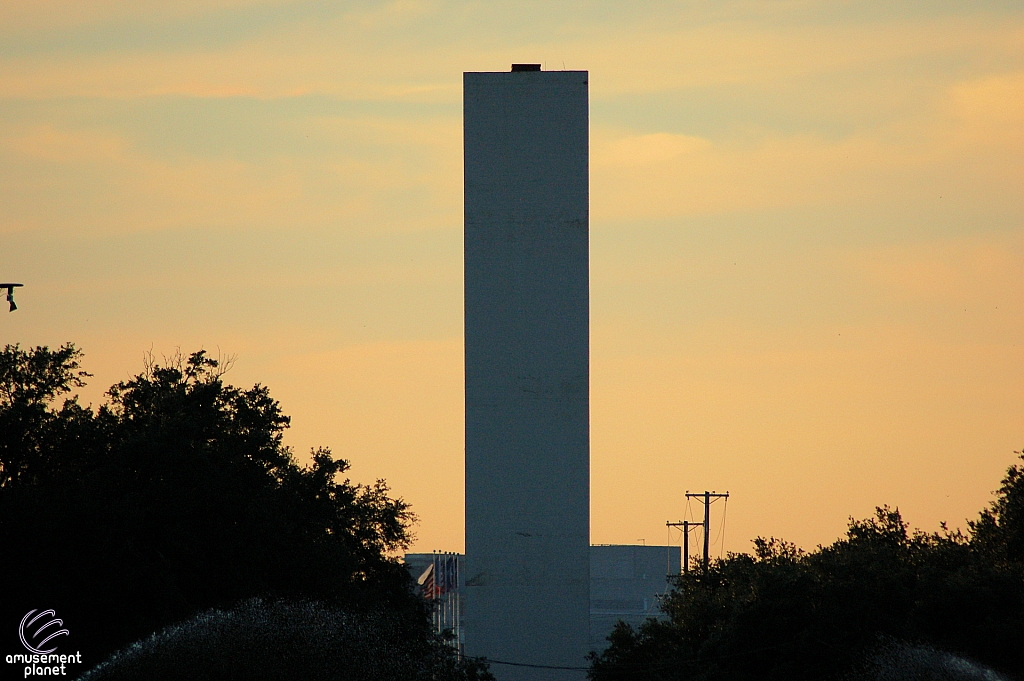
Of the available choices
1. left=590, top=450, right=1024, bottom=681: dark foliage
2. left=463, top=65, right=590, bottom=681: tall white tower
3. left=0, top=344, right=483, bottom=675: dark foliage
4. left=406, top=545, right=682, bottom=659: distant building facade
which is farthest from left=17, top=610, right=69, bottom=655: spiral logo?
left=406, top=545, right=682, bottom=659: distant building facade

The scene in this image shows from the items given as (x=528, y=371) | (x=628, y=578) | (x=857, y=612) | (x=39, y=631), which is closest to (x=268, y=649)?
(x=39, y=631)

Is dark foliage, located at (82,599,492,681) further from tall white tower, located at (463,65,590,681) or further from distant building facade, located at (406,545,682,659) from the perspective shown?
distant building facade, located at (406,545,682,659)

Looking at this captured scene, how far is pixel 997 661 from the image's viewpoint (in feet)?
120

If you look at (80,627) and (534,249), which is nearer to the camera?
(80,627)

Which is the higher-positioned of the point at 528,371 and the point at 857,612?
the point at 528,371

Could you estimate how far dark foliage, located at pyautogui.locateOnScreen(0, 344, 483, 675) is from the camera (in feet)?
114

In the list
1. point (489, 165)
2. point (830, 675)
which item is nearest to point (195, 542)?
point (830, 675)

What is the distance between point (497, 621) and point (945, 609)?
1974cm

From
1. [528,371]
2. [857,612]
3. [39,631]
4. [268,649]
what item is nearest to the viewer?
[268,649]

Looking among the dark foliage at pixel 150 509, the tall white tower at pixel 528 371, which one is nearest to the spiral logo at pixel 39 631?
the dark foliage at pixel 150 509

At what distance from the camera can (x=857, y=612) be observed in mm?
38562

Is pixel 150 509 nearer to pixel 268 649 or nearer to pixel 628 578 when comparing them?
pixel 268 649

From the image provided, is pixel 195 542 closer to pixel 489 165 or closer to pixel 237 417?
pixel 237 417

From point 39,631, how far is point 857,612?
19.2 meters
